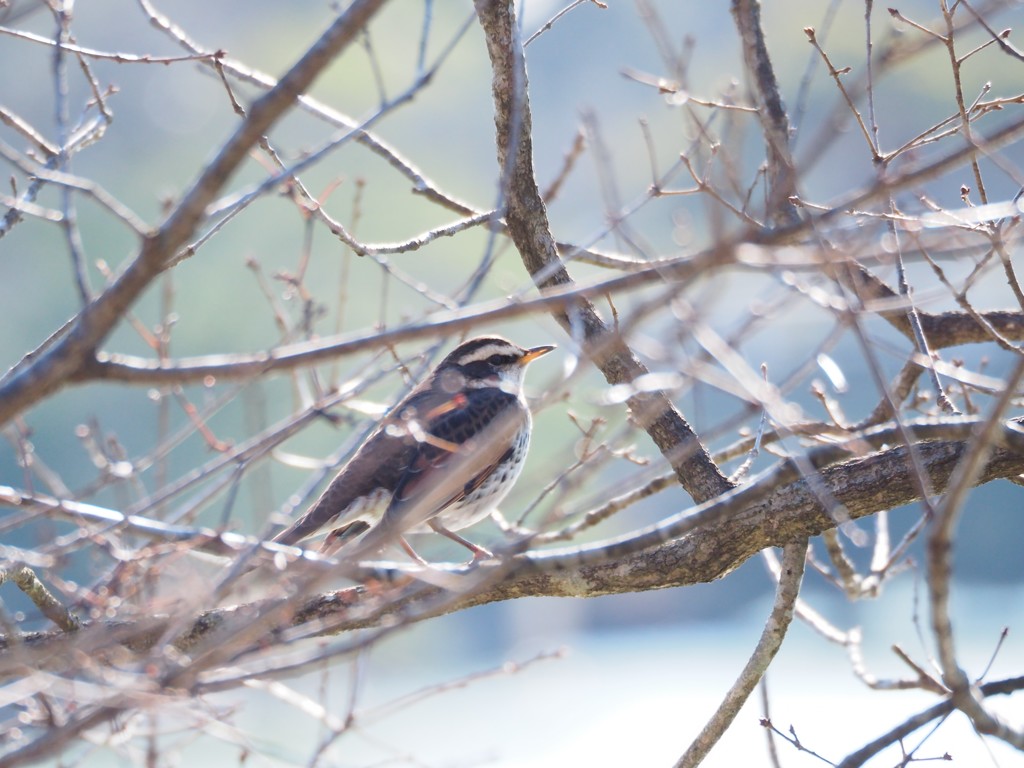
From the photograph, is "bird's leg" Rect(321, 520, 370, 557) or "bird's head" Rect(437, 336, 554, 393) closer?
"bird's leg" Rect(321, 520, 370, 557)

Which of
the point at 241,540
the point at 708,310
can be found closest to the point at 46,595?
the point at 241,540

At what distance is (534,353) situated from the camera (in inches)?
307

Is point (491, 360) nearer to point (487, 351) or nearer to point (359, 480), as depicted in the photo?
point (487, 351)

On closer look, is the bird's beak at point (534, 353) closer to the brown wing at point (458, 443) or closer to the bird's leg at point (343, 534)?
the brown wing at point (458, 443)

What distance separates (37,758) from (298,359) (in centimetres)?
109

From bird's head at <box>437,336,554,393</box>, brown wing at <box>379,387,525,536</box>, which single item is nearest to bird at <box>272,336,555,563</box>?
brown wing at <box>379,387,525,536</box>

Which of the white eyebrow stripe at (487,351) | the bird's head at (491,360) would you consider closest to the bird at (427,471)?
the bird's head at (491,360)

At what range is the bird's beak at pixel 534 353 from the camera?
25.5 ft

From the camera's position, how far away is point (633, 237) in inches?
173

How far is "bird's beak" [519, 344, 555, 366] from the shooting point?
7770 millimetres

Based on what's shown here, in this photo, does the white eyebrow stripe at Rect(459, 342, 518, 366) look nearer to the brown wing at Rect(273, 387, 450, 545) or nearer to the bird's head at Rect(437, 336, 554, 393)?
the bird's head at Rect(437, 336, 554, 393)

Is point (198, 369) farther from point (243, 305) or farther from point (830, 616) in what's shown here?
point (830, 616)

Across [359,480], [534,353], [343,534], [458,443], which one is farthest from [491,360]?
[343,534]

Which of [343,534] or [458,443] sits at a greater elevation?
[458,443]
